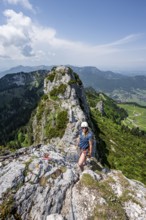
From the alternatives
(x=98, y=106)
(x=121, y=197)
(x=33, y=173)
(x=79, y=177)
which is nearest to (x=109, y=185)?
(x=121, y=197)

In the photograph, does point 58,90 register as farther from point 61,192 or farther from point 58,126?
point 61,192

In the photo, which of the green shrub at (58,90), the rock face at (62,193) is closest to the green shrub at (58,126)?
the green shrub at (58,90)

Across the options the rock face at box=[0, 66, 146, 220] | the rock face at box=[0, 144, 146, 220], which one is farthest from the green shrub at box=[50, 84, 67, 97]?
the rock face at box=[0, 144, 146, 220]

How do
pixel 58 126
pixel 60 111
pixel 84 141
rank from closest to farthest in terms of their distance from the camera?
pixel 84 141, pixel 58 126, pixel 60 111

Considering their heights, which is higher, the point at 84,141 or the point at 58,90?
the point at 84,141

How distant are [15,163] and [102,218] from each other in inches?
393

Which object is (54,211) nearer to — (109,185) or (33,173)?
(33,173)

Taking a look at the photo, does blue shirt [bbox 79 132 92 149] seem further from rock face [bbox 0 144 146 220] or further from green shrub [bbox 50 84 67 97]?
green shrub [bbox 50 84 67 97]

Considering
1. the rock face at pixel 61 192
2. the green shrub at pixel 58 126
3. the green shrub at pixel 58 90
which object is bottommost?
the green shrub at pixel 58 126

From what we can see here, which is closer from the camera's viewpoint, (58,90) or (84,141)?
(84,141)

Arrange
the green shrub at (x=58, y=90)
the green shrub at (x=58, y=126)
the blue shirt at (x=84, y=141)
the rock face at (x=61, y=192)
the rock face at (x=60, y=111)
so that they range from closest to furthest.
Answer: the rock face at (x=61, y=192) < the blue shirt at (x=84, y=141) < the rock face at (x=60, y=111) < the green shrub at (x=58, y=126) < the green shrub at (x=58, y=90)

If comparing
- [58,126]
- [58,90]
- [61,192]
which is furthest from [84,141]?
[58,90]

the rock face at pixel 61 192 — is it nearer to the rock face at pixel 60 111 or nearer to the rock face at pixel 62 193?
the rock face at pixel 62 193

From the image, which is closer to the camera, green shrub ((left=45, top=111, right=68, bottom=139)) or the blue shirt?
the blue shirt
